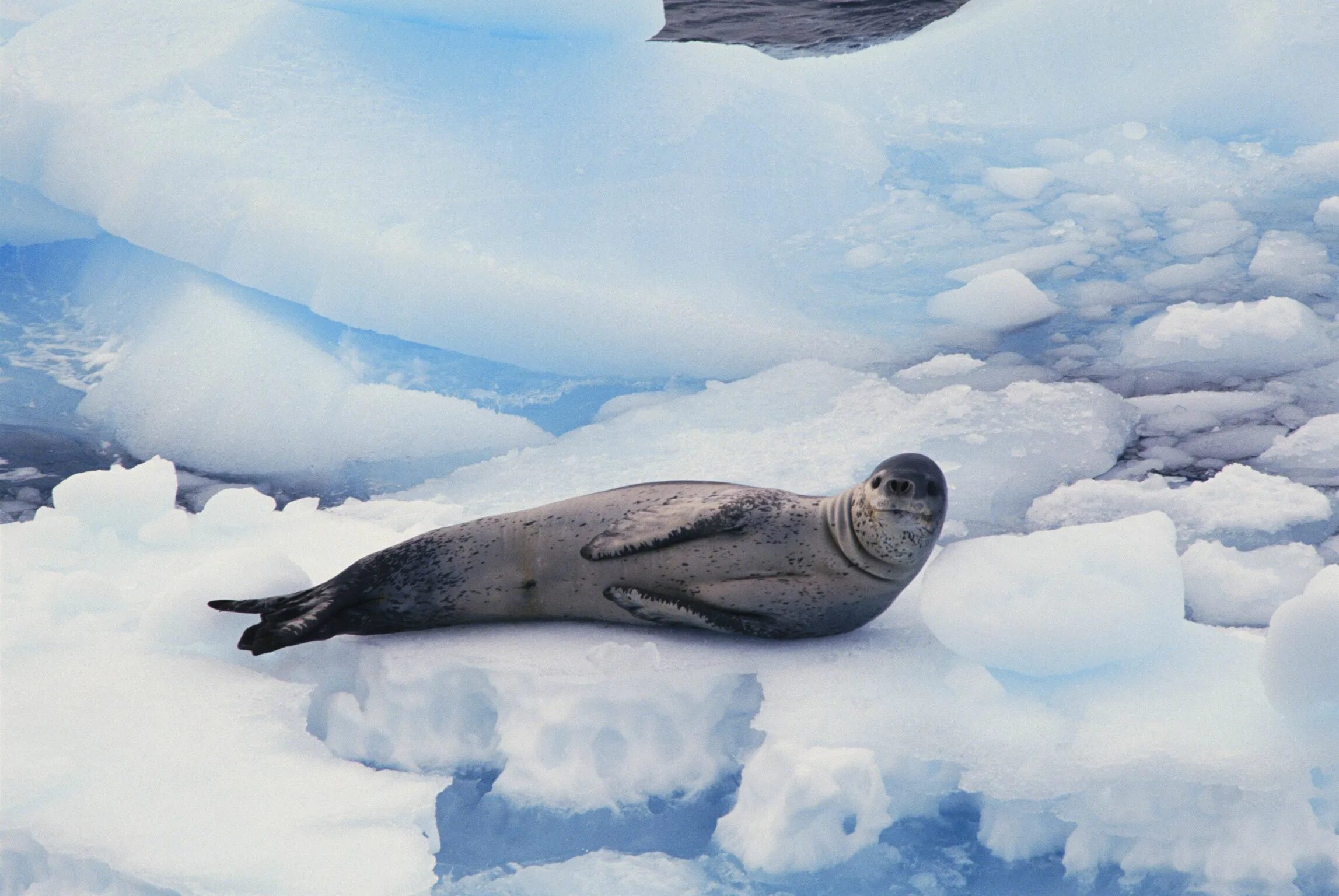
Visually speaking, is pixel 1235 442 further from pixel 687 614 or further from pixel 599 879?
pixel 599 879

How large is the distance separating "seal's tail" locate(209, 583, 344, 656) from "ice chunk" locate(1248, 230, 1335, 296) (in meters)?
4.06

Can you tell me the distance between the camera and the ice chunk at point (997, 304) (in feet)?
17.5

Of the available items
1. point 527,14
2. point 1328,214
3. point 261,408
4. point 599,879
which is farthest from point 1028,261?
point 599,879

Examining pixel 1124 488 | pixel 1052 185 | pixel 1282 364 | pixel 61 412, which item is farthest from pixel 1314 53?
pixel 61 412

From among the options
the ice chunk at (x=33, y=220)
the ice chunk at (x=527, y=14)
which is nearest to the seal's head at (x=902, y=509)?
the ice chunk at (x=527, y=14)

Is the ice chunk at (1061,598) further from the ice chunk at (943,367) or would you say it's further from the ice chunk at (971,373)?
the ice chunk at (943,367)

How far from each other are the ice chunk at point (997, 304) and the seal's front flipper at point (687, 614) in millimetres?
2848

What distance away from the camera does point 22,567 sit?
11.3ft

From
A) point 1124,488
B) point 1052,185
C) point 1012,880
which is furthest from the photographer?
point 1052,185

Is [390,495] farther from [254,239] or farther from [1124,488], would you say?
[1124,488]

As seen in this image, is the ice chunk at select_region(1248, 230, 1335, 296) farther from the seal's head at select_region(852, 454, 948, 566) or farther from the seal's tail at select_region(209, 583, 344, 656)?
the seal's tail at select_region(209, 583, 344, 656)

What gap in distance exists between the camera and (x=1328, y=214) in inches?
232

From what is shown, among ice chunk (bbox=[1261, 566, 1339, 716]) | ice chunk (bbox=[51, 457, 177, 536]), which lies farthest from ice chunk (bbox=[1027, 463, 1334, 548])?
ice chunk (bbox=[51, 457, 177, 536])

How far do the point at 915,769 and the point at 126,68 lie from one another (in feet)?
16.4
